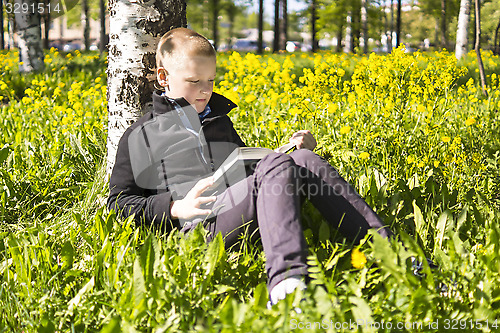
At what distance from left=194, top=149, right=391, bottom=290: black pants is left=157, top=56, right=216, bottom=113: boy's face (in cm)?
49

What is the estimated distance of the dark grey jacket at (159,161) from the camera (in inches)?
84.9

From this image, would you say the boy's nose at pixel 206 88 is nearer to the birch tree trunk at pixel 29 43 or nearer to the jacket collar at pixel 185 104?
the jacket collar at pixel 185 104

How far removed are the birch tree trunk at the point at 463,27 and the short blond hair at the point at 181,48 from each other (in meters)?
9.44

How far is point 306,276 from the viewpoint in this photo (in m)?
1.65

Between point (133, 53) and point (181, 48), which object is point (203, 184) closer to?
point (181, 48)

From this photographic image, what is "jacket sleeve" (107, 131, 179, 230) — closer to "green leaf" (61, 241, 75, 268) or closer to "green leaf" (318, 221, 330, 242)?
"green leaf" (61, 241, 75, 268)

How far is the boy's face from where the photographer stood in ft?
7.23

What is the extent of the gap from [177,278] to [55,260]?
27.4 inches

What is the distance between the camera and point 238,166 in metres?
2.07

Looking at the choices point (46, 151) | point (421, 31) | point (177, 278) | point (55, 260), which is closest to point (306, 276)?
point (177, 278)

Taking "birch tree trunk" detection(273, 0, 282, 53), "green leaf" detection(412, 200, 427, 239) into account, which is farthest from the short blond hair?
"birch tree trunk" detection(273, 0, 282, 53)

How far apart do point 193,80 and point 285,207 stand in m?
0.81

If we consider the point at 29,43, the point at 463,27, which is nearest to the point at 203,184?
the point at 29,43

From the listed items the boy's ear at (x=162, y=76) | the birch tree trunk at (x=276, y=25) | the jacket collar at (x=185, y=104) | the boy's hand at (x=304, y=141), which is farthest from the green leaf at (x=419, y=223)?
the birch tree trunk at (x=276, y=25)
